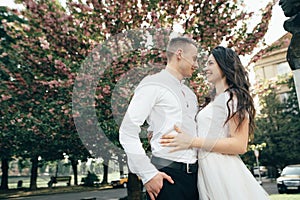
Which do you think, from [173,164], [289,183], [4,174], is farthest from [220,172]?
[4,174]

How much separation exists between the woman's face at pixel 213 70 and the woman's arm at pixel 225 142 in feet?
1.08

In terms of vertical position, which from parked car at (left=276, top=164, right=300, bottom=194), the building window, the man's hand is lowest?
parked car at (left=276, top=164, right=300, bottom=194)

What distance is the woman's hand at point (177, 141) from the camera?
1549 millimetres

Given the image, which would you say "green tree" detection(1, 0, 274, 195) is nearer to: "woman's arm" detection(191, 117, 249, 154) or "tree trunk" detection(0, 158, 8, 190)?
"woman's arm" detection(191, 117, 249, 154)

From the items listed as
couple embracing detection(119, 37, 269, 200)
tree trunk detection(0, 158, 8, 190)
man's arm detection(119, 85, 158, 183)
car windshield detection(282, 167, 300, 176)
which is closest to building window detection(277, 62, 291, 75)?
car windshield detection(282, 167, 300, 176)

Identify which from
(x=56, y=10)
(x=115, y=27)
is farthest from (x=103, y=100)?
(x=56, y=10)

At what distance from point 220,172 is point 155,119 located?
1.62 ft

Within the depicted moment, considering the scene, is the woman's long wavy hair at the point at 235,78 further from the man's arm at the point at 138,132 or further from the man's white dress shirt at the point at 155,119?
the man's arm at the point at 138,132

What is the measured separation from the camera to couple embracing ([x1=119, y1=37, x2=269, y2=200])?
1559 millimetres

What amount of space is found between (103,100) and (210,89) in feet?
10.3

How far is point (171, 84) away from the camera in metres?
1.70

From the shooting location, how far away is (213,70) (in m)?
1.88

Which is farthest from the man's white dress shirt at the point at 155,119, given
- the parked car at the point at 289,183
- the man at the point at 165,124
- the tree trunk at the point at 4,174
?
the tree trunk at the point at 4,174

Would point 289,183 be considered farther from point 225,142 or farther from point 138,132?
point 138,132
